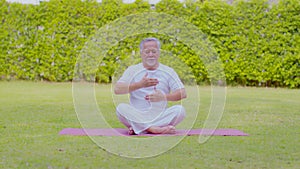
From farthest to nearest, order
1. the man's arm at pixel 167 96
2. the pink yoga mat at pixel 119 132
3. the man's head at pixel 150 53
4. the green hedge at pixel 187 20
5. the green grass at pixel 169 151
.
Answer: the green hedge at pixel 187 20 → the man's head at pixel 150 53 → the man's arm at pixel 167 96 → the pink yoga mat at pixel 119 132 → the green grass at pixel 169 151

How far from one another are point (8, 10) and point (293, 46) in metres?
6.81

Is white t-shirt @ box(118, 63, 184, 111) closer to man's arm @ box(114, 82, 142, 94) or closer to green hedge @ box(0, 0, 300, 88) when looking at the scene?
man's arm @ box(114, 82, 142, 94)

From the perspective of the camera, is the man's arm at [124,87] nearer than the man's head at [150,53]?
Yes

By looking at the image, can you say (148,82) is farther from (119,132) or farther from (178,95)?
(119,132)

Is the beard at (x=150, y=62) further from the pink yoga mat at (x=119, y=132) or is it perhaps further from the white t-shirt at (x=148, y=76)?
the pink yoga mat at (x=119, y=132)

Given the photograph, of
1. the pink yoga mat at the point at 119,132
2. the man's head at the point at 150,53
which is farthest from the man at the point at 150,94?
the pink yoga mat at the point at 119,132

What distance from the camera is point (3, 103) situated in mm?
8312

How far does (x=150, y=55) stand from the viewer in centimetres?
550

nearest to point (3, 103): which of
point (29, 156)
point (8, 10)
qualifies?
point (29, 156)

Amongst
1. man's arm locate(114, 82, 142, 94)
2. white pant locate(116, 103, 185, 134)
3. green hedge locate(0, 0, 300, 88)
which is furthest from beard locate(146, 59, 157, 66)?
green hedge locate(0, 0, 300, 88)

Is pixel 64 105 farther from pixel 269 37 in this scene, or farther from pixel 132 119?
pixel 269 37

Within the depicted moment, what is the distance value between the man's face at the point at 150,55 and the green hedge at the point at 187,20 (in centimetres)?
694

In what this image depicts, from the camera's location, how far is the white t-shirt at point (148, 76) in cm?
544

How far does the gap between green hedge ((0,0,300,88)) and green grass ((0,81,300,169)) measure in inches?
153
